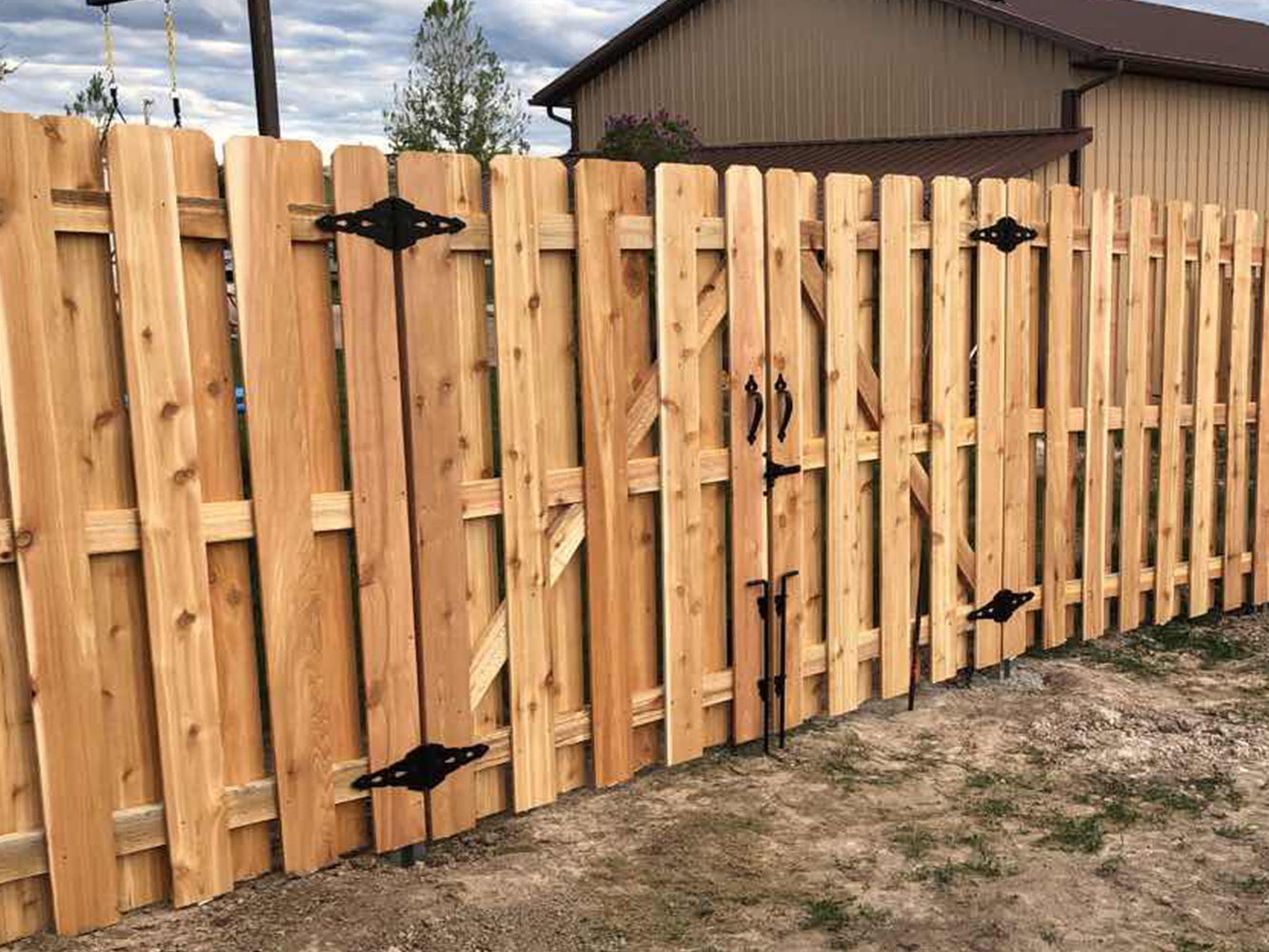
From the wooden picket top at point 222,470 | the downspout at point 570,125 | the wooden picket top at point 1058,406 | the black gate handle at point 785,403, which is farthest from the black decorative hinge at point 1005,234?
the downspout at point 570,125

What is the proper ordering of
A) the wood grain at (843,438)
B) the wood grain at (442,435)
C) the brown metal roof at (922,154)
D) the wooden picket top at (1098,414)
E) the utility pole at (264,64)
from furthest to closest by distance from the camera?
the brown metal roof at (922,154) < the utility pole at (264,64) < the wooden picket top at (1098,414) < the wood grain at (843,438) < the wood grain at (442,435)

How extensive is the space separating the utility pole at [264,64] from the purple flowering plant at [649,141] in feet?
28.1

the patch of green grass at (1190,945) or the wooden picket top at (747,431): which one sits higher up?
the wooden picket top at (747,431)

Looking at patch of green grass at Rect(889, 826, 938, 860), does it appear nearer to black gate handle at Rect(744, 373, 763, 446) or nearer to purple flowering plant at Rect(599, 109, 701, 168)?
black gate handle at Rect(744, 373, 763, 446)

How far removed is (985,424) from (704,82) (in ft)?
53.5

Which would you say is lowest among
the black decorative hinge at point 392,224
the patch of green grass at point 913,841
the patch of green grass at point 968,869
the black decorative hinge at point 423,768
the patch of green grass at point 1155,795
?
the patch of green grass at point 1155,795

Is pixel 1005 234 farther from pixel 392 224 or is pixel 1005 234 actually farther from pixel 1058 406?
pixel 392 224

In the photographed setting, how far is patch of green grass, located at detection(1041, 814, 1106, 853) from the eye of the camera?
4.38 m

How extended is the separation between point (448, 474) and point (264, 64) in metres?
7.77

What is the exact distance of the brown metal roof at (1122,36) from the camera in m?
16.3

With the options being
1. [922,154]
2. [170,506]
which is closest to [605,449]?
[170,506]

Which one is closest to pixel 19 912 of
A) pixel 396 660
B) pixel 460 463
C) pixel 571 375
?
pixel 396 660

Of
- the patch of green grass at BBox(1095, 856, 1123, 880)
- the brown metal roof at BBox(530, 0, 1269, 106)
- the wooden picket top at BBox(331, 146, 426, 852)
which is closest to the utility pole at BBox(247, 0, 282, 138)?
the wooden picket top at BBox(331, 146, 426, 852)

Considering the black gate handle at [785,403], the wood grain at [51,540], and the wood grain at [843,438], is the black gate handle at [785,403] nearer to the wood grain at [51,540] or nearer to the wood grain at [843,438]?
the wood grain at [843,438]
